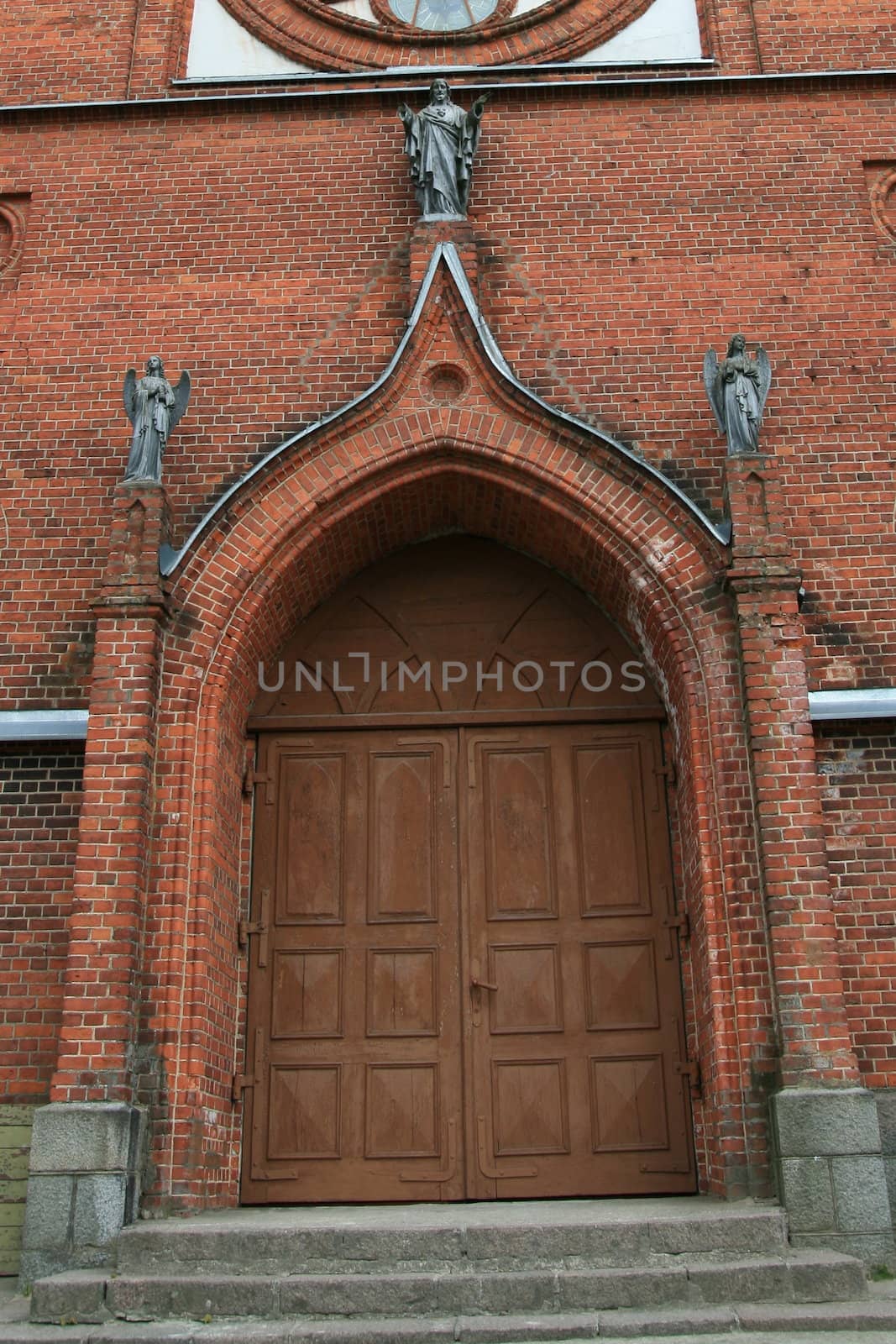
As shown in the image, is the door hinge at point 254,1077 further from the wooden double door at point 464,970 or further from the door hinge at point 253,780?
the door hinge at point 253,780

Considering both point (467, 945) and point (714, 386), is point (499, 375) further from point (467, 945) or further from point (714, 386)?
point (467, 945)

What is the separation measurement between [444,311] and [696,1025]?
4.85 m

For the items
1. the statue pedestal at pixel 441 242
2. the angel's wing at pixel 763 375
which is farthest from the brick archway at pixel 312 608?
the statue pedestal at pixel 441 242

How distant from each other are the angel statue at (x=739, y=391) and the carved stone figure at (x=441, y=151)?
2210mm

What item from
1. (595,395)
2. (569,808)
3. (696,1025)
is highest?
(595,395)

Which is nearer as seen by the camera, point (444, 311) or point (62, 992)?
point (62, 992)

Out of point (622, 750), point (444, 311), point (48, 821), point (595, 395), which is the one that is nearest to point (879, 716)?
point (622, 750)

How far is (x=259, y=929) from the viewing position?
845cm

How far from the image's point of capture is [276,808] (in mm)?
8773

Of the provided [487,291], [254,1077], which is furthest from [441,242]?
[254,1077]

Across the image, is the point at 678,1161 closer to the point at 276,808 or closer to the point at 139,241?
the point at 276,808

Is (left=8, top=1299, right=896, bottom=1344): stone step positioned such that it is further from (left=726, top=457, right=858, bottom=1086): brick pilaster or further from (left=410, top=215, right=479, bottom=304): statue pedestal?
(left=410, top=215, right=479, bottom=304): statue pedestal

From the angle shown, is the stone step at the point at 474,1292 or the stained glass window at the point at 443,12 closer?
the stone step at the point at 474,1292

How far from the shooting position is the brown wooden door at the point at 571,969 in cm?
803
